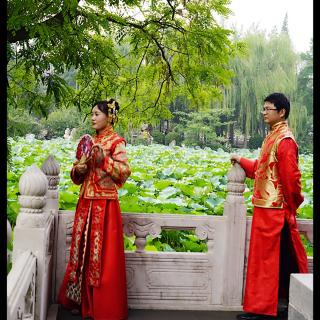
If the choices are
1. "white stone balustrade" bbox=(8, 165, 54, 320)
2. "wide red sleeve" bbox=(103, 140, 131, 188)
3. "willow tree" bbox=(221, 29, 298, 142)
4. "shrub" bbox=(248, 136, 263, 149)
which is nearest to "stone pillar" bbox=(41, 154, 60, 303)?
"wide red sleeve" bbox=(103, 140, 131, 188)

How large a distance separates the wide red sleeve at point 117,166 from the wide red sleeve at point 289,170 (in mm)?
924

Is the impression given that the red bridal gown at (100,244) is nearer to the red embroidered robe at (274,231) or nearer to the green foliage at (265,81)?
the red embroidered robe at (274,231)

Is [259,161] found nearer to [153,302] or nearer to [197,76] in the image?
[153,302]

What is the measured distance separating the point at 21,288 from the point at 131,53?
10.7 ft

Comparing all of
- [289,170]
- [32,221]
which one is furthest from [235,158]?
[32,221]

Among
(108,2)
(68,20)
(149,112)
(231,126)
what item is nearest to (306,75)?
(231,126)

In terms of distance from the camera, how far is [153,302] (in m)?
3.49

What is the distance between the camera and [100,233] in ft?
10.6

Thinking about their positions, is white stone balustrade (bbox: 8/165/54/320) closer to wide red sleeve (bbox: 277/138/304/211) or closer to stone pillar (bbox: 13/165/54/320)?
stone pillar (bbox: 13/165/54/320)

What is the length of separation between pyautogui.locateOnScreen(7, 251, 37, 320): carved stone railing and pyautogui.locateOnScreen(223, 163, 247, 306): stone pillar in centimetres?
160

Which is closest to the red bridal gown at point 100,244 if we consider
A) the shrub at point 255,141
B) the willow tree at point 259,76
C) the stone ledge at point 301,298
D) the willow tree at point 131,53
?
the willow tree at point 131,53

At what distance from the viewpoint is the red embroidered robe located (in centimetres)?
316

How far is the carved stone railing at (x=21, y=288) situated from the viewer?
157cm

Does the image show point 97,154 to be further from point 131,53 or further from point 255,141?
point 255,141
